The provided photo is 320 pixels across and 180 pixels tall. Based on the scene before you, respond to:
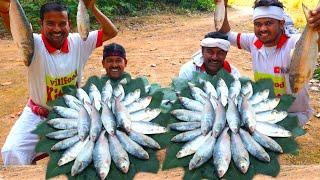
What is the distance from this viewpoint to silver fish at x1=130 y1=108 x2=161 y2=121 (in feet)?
11.1

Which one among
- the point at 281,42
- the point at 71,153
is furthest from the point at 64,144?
the point at 281,42

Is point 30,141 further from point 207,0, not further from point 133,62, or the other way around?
point 207,0

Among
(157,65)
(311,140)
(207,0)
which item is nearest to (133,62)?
(157,65)

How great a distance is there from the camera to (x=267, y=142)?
3109 millimetres

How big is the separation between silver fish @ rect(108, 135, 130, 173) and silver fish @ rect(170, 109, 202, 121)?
0.52m

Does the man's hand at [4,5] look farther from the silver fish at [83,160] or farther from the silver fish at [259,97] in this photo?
the silver fish at [259,97]

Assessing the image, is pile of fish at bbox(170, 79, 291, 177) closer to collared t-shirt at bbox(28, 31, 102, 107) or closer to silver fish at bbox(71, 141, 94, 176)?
silver fish at bbox(71, 141, 94, 176)

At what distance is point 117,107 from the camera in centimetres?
335

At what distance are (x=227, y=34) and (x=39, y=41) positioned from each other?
179 centimetres

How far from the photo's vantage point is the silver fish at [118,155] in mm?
2971

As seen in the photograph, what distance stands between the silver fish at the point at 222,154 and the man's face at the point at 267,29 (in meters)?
1.32

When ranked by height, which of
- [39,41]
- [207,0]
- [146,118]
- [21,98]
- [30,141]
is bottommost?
[207,0]

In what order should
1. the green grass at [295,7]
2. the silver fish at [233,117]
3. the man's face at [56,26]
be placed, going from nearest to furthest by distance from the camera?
1. the silver fish at [233,117]
2. the man's face at [56,26]
3. the green grass at [295,7]

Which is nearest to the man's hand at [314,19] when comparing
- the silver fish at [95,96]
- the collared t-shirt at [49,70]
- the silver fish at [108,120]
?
the silver fish at [108,120]
